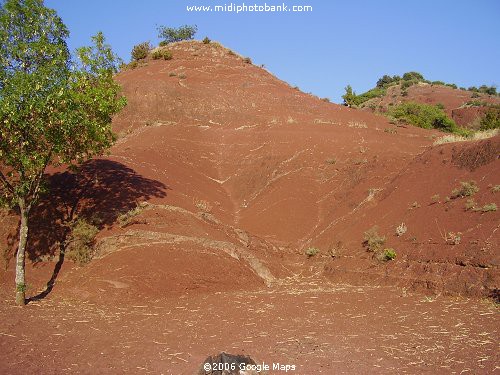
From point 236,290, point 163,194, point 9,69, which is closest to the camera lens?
point 9,69

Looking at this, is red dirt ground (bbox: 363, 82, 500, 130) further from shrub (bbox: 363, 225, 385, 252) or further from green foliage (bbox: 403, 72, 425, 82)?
shrub (bbox: 363, 225, 385, 252)

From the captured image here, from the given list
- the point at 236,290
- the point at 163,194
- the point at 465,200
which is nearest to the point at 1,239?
the point at 163,194

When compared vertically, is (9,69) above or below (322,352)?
above

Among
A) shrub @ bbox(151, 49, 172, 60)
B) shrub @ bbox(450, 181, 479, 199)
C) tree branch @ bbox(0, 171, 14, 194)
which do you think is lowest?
shrub @ bbox(450, 181, 479, 199)

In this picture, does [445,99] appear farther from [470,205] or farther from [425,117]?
[470,205]

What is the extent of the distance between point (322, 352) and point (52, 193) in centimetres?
1026

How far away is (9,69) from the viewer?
33.4ft

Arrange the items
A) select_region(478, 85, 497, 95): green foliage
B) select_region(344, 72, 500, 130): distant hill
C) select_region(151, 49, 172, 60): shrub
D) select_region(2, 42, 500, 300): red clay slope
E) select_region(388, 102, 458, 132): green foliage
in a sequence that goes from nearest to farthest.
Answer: select_region(2, 42, 500, 300): red clay slope → select_region(388, 102, 458, 132): green foliage → select_region(151, 49, 172, 60): shrub → select_region(344, 72, 500, 130): distant hill → select_region(478, 85, 497, 95): green foliage

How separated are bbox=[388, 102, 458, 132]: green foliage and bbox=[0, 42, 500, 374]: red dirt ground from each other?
347 inches

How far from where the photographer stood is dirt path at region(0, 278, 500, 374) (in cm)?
679

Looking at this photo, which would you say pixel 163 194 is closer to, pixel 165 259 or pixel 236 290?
pixel 165 259

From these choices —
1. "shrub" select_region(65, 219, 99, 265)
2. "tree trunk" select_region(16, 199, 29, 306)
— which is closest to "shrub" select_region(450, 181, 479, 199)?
"shrub" select_region(65, 219, 99, 265)

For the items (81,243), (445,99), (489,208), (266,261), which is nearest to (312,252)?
(266,261)

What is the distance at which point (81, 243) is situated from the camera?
12203 mm
